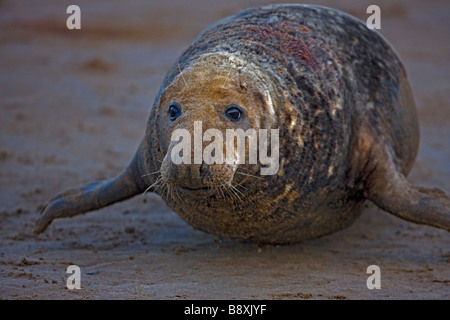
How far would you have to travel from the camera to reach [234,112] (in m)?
4.92

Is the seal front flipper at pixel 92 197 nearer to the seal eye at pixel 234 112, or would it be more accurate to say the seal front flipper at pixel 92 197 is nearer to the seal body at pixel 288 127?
the seal body at pixel 288 127

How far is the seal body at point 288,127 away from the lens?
505 cm

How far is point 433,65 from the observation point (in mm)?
15000

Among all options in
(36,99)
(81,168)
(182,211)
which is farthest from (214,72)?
(36,99)

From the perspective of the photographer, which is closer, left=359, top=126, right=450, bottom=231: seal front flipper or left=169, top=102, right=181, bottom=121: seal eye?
left=169, top=102, right=181, bottom=121: seal eye

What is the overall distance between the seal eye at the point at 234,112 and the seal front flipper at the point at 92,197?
1582 millimetres

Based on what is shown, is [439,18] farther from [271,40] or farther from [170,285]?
[170,285]

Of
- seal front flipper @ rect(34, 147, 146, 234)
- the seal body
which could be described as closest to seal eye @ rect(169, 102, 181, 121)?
the seal body

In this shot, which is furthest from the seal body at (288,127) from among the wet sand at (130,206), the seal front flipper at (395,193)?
the wet sand at (130,206)

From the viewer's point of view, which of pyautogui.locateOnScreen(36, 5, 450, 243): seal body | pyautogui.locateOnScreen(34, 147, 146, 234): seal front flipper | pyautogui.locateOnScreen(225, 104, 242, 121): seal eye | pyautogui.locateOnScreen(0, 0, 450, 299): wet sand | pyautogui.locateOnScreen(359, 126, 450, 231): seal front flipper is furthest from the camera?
pyautogui.locateOnScreen(34, 147, 146, 234): seal front flipper

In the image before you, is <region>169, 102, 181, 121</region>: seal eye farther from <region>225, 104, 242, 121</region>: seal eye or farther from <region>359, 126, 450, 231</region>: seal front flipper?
<region>359, 126, 450, 231</region>: seal front flipper

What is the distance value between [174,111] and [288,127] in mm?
839

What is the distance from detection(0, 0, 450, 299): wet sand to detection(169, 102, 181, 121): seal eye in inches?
44.1

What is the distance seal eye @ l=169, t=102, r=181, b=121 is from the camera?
4.93 meters
